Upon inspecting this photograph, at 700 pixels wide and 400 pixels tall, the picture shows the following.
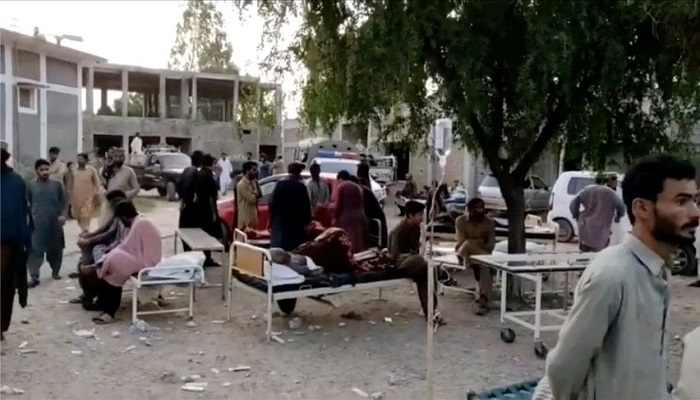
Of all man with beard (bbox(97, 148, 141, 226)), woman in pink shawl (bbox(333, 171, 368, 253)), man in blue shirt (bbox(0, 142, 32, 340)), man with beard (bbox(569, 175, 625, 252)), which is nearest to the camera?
man in blue shirt (bbox(0, 142, 32, 340))

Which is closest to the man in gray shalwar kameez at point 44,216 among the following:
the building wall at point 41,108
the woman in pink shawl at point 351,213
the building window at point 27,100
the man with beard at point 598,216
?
the woman in pink shawl at point 351,213

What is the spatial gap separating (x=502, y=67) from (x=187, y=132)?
38.6m

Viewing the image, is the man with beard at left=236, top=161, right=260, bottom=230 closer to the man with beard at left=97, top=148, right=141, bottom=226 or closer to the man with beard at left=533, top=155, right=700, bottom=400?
the man with beard at left=97, top=148, right=141, bottom=226

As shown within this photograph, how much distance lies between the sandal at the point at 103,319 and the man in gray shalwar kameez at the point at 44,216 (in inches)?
101

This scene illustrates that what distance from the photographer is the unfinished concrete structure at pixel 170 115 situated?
1759 inches

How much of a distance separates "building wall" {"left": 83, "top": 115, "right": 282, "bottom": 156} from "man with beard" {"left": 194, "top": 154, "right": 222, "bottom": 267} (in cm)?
3220

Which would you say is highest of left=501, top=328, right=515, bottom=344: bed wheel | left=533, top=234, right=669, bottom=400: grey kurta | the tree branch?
the tree branch

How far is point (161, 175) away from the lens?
32469mm

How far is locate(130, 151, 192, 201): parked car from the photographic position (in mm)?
32281

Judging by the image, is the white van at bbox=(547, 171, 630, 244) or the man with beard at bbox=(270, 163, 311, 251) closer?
the man with beard at bbox=(270, 163, 311, 251)

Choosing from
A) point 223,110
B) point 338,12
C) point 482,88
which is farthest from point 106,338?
point 223,110

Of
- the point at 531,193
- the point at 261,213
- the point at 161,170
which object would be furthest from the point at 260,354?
the point at 161,170

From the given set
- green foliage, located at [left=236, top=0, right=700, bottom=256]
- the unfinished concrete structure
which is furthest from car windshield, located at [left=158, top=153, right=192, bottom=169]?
green foliage, located at [left=236, top=0, right=700, bottom=256]

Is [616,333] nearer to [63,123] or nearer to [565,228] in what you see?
[565,228]
